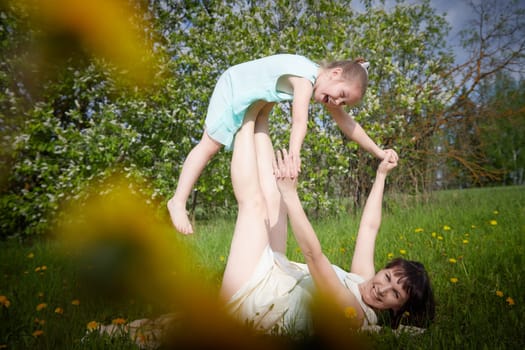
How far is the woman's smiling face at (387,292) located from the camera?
1.58 meters

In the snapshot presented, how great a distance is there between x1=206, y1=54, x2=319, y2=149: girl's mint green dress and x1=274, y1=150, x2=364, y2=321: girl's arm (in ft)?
2.42

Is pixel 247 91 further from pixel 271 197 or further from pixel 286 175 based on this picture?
pixel 286 175

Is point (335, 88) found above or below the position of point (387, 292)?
above

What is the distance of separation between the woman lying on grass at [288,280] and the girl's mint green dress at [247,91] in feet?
1.21

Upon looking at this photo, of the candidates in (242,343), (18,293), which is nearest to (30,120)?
(18,293)

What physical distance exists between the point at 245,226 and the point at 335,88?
1146 millimetres

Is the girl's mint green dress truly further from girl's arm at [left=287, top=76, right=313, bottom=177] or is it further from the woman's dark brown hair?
the woman's dark brown hair

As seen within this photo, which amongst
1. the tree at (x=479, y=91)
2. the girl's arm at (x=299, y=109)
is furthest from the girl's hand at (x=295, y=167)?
the tree at (x=479, y=91)

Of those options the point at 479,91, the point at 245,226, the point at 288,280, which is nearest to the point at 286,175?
the point at 245,226

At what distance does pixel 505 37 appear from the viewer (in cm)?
552

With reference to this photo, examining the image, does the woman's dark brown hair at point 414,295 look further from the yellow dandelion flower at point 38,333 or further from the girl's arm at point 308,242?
→ the yellow dandelion flower at point 38,333

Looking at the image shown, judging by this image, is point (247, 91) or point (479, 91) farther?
point (479, 91)

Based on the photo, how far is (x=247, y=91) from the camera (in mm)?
2105

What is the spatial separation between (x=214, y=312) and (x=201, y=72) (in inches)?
153
